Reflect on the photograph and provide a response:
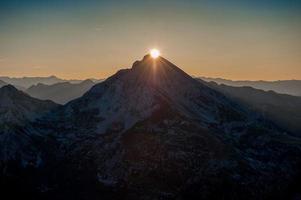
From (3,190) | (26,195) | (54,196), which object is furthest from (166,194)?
(3,190)

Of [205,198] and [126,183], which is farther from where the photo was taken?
[126,183]

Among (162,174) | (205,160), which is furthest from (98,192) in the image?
(205,160)

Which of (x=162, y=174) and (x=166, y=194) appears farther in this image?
(x=162, y=174)

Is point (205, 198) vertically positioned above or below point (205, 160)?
below

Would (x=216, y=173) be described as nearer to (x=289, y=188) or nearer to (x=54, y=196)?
(x=289, y=188)

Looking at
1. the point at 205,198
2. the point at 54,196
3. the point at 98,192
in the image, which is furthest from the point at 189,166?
the point at 54,196

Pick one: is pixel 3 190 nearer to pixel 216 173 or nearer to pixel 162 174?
pixel 162 174

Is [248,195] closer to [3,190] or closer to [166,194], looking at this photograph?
[166,194]
